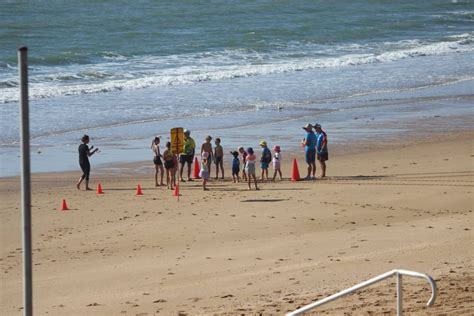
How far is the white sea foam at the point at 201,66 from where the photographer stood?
4366 cm

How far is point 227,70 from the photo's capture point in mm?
48500

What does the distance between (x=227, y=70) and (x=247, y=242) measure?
30.2 metres

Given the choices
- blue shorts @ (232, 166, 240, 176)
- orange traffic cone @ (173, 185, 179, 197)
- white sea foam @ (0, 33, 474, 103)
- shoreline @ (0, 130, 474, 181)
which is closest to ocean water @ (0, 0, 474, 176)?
white sea foam @ (0, 33, 474, 103)

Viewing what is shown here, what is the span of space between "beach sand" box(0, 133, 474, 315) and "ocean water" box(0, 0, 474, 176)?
4512 millimetres

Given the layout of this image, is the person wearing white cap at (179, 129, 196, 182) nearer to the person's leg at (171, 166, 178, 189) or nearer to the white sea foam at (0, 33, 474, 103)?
the person's leg at (171, 166, 178, 189)

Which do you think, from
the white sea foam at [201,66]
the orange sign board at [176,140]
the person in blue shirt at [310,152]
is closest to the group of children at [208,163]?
the orange sign board at [176,140]

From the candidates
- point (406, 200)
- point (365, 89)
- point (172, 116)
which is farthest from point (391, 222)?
point (365, 89)

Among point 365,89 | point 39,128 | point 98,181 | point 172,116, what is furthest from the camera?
point 365,89

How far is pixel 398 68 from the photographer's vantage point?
48594mm

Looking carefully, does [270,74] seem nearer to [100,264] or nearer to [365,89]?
[365,89]

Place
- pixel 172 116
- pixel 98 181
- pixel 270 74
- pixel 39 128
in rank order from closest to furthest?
pixel 98 181, pixel 39 128, pixel 172 116, pixel 270 74

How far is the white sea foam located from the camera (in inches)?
1719

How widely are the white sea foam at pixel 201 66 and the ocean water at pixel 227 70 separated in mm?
72

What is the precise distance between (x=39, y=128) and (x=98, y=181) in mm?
8081
